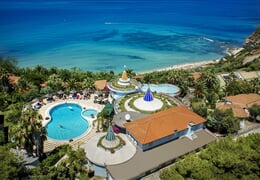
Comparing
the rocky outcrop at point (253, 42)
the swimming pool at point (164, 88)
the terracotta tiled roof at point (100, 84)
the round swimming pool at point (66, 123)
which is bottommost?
the round swimming pool at point (66, 123)

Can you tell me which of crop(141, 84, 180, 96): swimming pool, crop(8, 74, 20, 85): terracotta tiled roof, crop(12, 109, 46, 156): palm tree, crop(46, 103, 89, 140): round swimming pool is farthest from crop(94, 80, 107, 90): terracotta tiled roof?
crop(12, 109, 46, 156): palm tree

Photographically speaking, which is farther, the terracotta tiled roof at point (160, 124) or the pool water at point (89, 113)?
the pool water at point (89, 113)

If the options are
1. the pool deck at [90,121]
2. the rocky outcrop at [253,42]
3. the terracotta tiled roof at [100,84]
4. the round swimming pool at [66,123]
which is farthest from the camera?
the rocky outcrop at [253,42]

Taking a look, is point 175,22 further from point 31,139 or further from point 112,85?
point 31,139

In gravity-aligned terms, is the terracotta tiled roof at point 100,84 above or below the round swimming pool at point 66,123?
above

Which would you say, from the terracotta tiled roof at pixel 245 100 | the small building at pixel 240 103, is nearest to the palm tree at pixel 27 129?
the small building at pixel 240 103

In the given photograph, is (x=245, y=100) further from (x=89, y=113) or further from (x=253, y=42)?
(x=253, y=42)

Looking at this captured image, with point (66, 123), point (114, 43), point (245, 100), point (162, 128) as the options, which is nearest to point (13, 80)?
point (66, 123)

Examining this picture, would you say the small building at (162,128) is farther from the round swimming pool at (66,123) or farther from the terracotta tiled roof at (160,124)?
the round swimming pool at (66,123)
